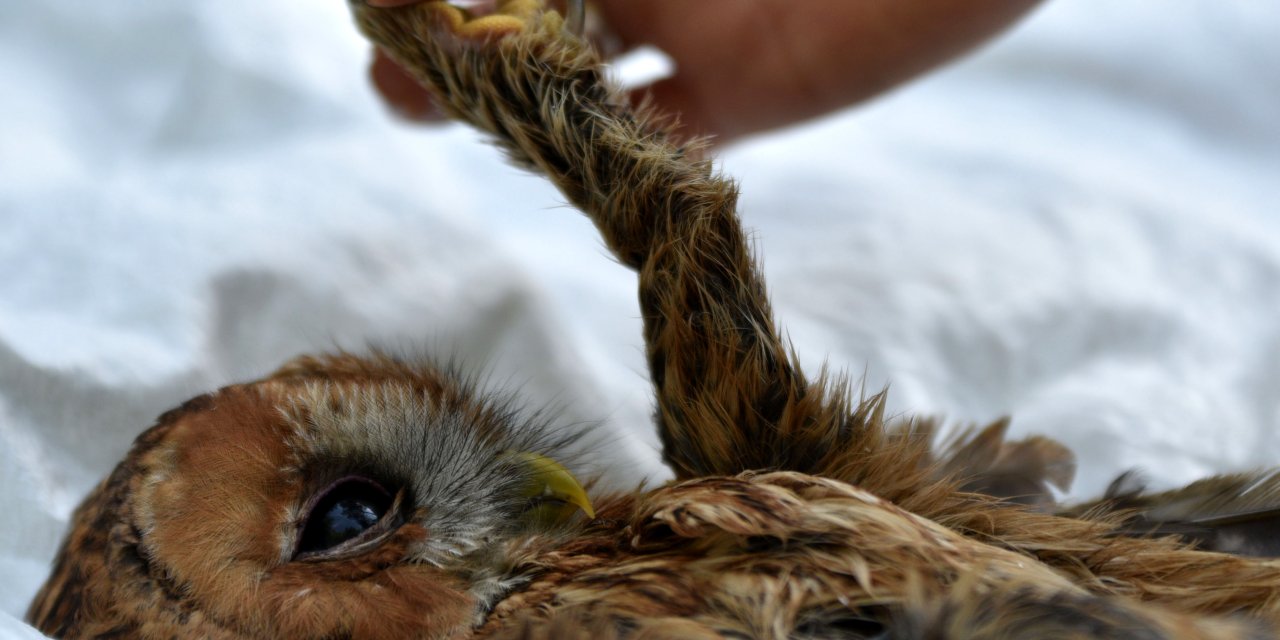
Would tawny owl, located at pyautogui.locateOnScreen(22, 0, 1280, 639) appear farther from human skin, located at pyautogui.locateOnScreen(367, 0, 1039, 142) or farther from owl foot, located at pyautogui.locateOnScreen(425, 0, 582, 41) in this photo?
human skin, located at pyautogui.locateOnScreen(367, 0, 1039, 142)

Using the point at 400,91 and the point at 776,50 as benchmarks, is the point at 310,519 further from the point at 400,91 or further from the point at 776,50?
the point at 776,50

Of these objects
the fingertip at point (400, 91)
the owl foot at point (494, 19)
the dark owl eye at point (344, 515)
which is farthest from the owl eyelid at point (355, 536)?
the fingertip at point (400, 91)

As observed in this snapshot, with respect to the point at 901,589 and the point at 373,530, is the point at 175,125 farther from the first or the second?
the point at 901,589

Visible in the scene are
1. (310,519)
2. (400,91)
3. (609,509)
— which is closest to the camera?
(310,519)

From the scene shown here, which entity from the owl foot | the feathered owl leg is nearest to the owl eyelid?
the feathered owl leg

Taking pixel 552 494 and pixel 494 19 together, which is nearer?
pixel 552 494

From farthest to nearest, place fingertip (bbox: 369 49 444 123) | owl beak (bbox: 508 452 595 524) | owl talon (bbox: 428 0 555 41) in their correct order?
fingertip (bbox: 369 49 444 123) < owl talon (bbox: 428 0 555 41) < owl beak (bbox: 508 452 595 524)

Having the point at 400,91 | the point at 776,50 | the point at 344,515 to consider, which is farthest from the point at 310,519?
the point at 776,50

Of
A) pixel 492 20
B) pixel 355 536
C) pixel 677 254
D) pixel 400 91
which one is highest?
pixel 400 91
